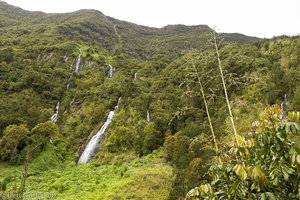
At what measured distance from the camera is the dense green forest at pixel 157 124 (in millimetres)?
2795

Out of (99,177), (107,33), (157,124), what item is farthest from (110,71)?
(107,33)

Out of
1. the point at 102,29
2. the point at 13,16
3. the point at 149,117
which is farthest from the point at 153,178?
the point at 13,16

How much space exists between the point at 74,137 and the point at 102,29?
61758mm

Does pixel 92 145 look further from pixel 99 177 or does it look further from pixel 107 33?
pixel 107 33

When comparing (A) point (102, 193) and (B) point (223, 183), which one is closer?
(B) point (223, 183)

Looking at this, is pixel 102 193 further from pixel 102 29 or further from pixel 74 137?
pixel 102 29

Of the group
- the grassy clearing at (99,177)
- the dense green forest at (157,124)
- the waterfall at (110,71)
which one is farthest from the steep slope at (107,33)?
the grassy clearing at (99,177)

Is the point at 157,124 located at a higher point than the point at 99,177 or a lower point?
higher

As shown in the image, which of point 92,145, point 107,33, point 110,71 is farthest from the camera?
point 107,33

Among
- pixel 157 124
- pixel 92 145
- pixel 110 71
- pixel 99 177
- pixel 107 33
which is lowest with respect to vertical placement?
pixel 92 145

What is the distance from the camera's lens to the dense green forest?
110 inches

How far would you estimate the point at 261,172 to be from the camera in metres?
2.33

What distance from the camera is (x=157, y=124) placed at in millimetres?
25688

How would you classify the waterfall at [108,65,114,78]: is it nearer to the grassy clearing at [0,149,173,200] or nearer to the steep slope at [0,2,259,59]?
the steep slope at [0,2,259,59]
